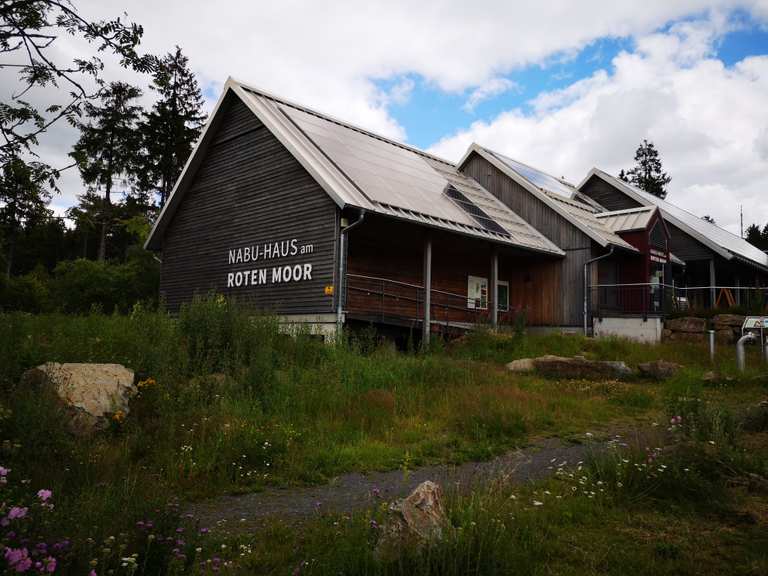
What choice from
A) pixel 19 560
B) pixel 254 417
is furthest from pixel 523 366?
pixel 19 560

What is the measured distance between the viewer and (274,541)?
4445 mm

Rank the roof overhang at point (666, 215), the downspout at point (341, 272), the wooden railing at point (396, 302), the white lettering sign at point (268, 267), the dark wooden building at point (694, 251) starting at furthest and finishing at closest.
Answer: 1. the dark wooden building at point (694, 251)
2. the roof overhang at point (666, 215)
3. the wooden railing at point (396, 302)
4. the white lettering sign at point (268, 267)
5. the downspout at point (341, 272)

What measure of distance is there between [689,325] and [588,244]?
178 inches

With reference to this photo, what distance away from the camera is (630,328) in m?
21.0

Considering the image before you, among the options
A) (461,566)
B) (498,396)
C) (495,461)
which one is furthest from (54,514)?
(498,396)

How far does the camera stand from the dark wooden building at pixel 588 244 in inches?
872

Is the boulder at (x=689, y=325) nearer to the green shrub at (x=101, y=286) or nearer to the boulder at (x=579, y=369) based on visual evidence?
the boulder at (x=579, y=369)

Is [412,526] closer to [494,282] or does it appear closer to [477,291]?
[494,282]

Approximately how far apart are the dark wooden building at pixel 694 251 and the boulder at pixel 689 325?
8.32 metres

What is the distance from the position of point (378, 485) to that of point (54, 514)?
316 cm

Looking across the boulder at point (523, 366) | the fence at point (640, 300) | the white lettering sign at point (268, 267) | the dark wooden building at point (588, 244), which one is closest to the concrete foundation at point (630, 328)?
the dark wooden building at point (588, 244)

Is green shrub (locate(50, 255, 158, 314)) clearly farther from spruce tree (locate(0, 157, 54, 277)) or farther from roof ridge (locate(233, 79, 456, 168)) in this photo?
spruce tree (locate(0, 157, 54, 277))

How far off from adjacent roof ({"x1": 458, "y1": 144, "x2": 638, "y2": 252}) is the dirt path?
658 inches

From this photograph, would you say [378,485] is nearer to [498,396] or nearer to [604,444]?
[604,444]
